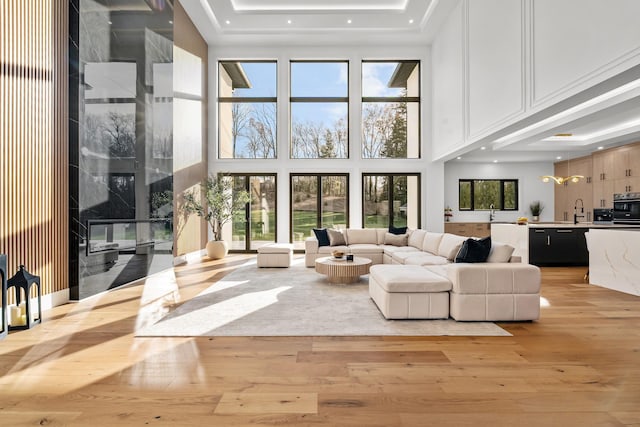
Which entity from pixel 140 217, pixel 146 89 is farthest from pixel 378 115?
pixel 140 217

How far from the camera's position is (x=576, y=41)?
3.84m

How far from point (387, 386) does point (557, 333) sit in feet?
6.76

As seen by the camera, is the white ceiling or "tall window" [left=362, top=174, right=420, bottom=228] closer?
the white ceiling

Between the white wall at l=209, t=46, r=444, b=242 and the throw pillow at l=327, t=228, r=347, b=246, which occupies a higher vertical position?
the white wall at l=209, t=46, r=444, b=242

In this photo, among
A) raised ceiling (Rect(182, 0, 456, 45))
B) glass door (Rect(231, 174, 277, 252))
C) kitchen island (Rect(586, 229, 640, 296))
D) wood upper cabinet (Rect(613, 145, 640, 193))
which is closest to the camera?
kitchen island (Rect(586, 229, 640, 296))

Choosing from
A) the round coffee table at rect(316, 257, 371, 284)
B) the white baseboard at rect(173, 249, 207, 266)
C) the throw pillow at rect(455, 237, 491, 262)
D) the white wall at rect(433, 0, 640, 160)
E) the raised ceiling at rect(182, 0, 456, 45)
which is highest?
the raised ceiling at rect(182, 0, 456, 45)

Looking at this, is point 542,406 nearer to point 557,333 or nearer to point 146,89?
point 557,333

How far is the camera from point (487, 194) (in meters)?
10.7

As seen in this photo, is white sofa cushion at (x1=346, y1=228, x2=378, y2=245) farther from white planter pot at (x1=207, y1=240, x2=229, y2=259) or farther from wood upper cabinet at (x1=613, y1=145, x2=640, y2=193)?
wood upper cabinet at (x1=613, y1=145, x2=640, y2=193)

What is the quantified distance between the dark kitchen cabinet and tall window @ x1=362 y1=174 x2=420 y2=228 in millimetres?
3029

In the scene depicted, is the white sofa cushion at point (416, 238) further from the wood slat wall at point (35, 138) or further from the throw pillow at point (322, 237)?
the wood slat wall at point (35, 138)

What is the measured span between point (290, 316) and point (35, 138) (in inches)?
139

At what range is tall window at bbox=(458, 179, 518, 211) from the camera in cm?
1067

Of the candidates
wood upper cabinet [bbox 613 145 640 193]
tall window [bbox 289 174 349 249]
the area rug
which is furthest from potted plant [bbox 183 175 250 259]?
wood upper cabinet [bbox 613 145 640 193]
